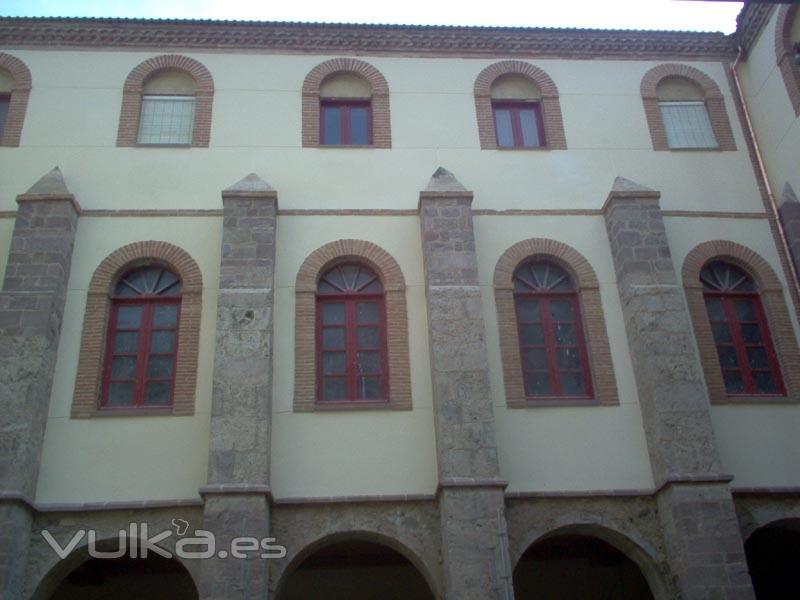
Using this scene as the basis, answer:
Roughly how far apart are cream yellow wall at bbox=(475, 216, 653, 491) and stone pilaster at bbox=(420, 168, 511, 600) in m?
0.66

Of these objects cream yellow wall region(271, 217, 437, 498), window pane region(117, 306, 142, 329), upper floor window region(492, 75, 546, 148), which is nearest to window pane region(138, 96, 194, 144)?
window pane region(117, 306, 142, 329)

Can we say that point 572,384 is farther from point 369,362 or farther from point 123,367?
point 123,367

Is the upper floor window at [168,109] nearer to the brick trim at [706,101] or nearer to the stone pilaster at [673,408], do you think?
the stone pilaster at [673,408]

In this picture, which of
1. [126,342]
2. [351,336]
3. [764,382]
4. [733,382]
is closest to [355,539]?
[351,336]

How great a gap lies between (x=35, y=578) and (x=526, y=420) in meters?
7.06

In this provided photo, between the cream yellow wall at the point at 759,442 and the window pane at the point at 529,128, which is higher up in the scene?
the window pane at the point at 529,128

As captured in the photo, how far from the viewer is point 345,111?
51.3 ft

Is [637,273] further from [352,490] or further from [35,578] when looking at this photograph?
[35,578]

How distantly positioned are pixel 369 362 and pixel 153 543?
4023 millimetres

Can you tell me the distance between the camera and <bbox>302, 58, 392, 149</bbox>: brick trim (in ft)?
49.6

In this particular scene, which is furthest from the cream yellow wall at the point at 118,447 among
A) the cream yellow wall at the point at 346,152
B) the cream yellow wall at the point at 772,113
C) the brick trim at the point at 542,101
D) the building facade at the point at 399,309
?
the cream yellow wall at the point at 772,113

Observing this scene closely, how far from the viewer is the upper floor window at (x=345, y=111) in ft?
50.4

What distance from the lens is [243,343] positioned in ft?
40.8

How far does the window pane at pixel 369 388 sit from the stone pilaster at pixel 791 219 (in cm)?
720
